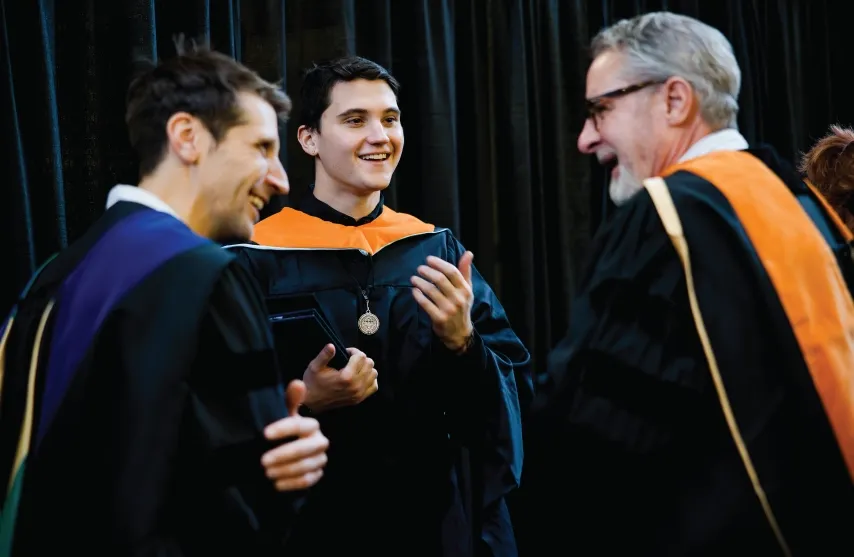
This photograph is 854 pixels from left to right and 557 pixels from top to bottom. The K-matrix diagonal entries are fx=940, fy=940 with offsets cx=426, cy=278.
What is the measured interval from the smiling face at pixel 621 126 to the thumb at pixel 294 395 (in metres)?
0.80

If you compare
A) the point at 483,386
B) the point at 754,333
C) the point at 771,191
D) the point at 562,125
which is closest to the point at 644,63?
the point at 771,191

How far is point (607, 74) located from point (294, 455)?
3.46 ft

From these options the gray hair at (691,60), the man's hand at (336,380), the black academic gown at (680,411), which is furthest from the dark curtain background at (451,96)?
the black academic gown at (680,411)

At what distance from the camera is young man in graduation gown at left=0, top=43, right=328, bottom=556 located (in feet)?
4.70

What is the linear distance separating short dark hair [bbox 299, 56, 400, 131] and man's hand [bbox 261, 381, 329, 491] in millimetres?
1334

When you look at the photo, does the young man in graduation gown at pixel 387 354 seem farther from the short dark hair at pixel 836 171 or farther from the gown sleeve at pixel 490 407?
A: the short dark hair at pixel 836 171

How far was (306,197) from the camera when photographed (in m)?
2.77

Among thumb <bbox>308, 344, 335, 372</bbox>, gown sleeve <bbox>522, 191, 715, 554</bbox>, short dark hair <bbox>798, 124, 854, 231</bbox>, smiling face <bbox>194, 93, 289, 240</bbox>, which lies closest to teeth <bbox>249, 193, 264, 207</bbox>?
smiling face <bbox>194, 93, 289, 240</bbox>

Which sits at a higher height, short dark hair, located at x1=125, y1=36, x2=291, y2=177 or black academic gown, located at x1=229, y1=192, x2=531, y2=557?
short dark hair, located at x1=125, y1=36, x2=291, y2=177

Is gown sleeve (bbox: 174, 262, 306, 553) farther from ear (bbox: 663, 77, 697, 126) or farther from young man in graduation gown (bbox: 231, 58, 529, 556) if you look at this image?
ear (bbox: 663, 77, 697, 126)

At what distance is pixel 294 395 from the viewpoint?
69.1 inches

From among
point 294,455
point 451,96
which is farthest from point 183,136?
point 451,96

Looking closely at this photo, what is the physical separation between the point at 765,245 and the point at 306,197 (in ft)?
4.79

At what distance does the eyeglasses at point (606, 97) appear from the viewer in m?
1.96
